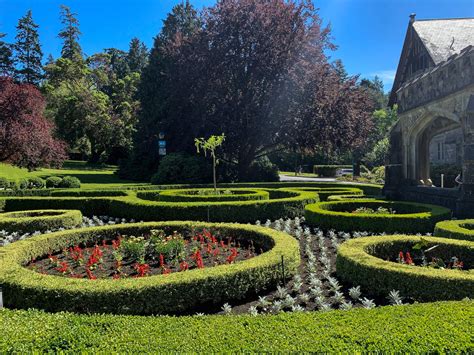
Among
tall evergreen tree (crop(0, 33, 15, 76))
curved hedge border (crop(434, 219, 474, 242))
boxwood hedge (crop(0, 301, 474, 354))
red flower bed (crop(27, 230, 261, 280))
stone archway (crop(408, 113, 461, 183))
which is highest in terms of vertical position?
tall evergreen tree (crop(0, 33, 15, 76))

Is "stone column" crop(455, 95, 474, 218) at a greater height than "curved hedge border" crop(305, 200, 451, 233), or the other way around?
"stone column" crop(455, 95, 474, 218)

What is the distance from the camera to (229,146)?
2600 centimetres

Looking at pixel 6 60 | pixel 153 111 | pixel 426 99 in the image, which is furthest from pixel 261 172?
pixel 6 60

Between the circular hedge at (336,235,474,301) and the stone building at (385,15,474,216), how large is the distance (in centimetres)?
484

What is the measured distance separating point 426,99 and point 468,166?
153 inches

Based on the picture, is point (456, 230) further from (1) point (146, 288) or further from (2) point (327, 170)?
(2) point (327, 170)

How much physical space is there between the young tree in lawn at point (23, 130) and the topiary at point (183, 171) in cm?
631

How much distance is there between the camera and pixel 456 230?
8047 millimetres

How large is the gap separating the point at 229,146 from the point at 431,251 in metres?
19.4

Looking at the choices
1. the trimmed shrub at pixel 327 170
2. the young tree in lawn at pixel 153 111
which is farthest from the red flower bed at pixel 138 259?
the trimmed shrub at pixel 327 170

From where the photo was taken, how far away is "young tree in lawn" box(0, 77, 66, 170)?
71.9ft

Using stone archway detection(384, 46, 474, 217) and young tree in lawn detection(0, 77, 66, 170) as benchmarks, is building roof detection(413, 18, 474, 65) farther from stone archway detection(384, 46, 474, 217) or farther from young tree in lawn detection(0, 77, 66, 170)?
young tree in lawn detection(0, 77, 66, 170)

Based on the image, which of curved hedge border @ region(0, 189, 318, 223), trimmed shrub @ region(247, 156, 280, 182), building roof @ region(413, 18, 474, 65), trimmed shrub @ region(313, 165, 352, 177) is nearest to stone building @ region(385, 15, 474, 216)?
building roof @ region(413, 18, 474, 65)

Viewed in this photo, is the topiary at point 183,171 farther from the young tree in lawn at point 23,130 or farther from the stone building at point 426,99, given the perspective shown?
the stone building at point 426,99
